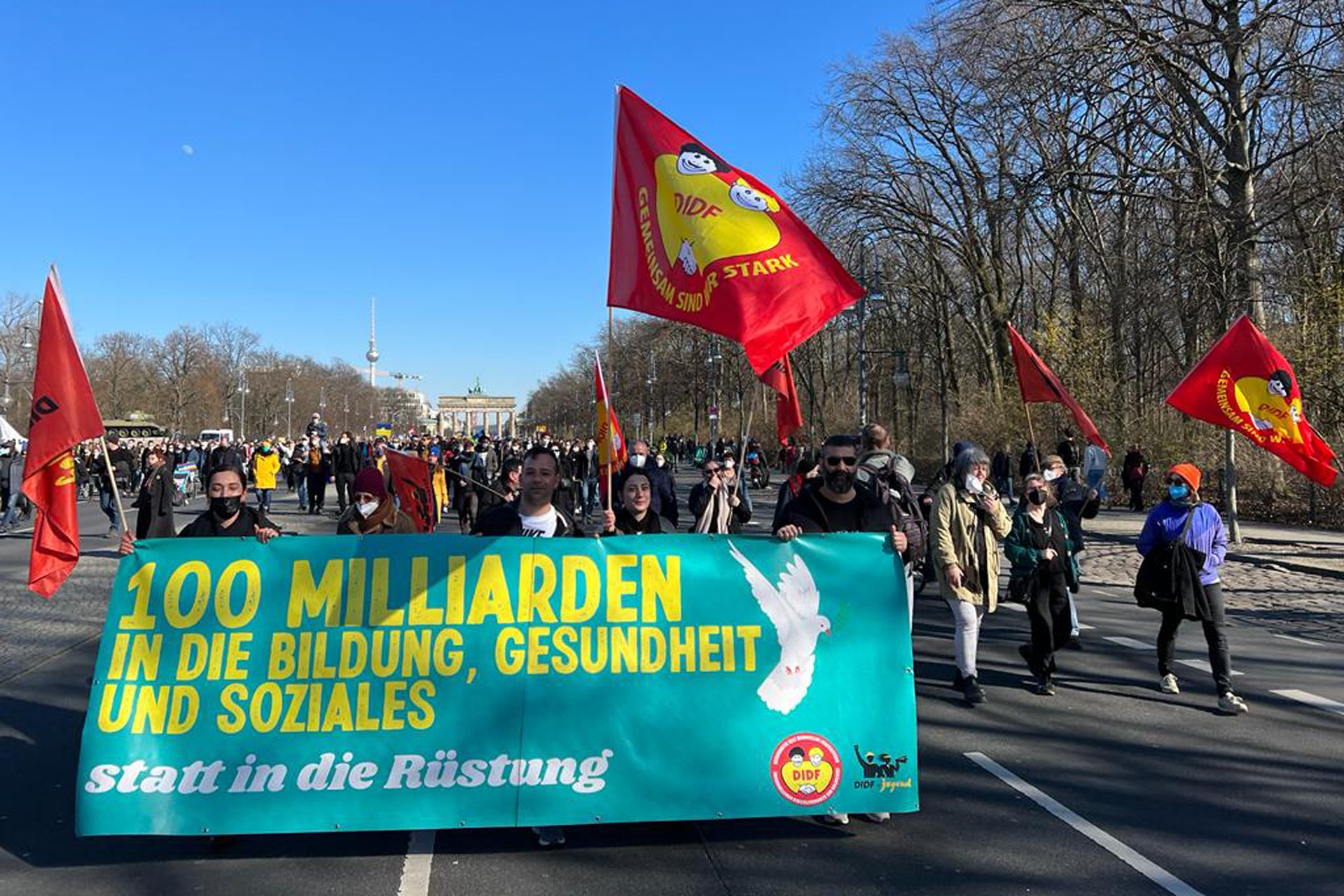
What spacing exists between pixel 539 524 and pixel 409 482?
19.3 ft

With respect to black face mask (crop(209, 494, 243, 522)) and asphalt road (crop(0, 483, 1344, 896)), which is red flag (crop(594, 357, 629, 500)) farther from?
asphalt road (crop(0, 483, 1344, 896))

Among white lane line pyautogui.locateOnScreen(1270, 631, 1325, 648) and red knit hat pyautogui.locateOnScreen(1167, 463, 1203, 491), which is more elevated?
red knit hat pyautogui.locateOnScreen(1167, 463, 1203, 491)

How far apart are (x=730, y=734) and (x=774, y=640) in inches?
17.7

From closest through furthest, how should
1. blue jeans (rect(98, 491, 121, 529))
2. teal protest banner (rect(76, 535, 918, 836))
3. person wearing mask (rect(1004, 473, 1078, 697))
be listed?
teal protest banner (rect(76, 535, 918, 836)) → person wearing mask (rect(1004, 473, 1078, 697)) → blue jeans (rect(98, 491, 121, 529))

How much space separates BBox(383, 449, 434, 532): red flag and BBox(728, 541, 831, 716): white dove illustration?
230 inches

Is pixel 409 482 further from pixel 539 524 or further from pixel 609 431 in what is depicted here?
pixel 539 524

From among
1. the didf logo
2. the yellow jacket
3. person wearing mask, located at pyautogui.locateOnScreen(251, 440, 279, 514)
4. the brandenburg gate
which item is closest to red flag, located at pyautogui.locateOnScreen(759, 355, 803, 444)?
the didf logo

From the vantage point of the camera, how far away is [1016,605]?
37.6 ft

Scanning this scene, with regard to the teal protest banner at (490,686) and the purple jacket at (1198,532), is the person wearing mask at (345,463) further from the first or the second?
the teal protest banner at (490,686)

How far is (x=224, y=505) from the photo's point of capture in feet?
18.9

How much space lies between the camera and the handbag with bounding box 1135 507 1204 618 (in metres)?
7.14

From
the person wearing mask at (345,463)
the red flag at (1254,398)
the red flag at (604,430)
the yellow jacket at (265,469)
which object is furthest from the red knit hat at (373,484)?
the person wearing mask at (345,463)

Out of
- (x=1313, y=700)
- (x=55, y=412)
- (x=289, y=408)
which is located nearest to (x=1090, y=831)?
(x=1313, y=700)

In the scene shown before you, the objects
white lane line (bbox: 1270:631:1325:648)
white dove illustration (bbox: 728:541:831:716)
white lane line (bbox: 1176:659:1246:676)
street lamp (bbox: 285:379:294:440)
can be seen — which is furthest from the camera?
street lamp (bbox: 285:379:294:440)
